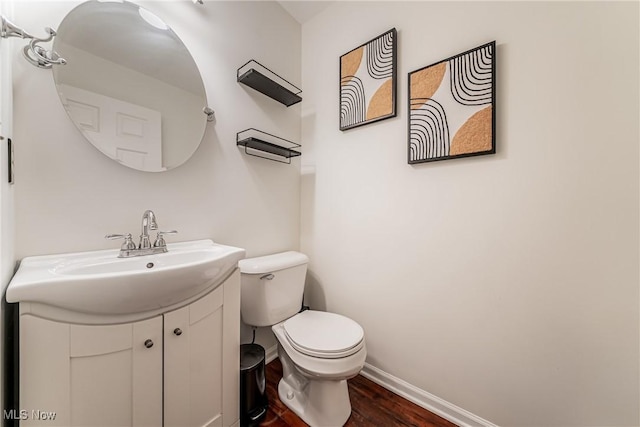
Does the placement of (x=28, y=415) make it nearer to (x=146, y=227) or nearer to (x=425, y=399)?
(x=146, y=227)

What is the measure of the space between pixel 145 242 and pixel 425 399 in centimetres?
157

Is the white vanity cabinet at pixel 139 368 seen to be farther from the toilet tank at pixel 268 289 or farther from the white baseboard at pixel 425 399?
the white baseboard at pixel 425 399

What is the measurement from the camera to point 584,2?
882 mm

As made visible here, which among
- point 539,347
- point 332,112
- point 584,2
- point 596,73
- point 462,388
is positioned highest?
point 584,2

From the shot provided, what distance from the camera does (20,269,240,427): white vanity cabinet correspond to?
24.2 inches

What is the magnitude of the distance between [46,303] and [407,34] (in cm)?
183

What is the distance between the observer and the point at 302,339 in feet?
3.76

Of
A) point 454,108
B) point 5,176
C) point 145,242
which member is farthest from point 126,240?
point 454,108

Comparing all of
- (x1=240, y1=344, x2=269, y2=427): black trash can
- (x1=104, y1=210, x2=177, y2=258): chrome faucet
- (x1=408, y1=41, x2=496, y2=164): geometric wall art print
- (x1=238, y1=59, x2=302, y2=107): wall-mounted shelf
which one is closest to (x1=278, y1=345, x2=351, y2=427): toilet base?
(x1=240, y1=344, x2=269, y2=427): black trash can

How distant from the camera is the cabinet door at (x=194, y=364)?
82cm

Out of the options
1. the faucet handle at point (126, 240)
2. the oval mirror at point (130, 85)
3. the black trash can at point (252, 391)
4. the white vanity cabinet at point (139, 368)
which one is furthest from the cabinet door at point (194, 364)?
the oval mirror at point (130, 85)

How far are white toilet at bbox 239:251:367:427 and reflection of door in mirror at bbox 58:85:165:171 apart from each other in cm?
69

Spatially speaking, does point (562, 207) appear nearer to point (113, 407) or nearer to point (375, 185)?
point (375, 185)

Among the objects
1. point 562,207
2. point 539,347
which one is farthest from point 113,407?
point 562,207
